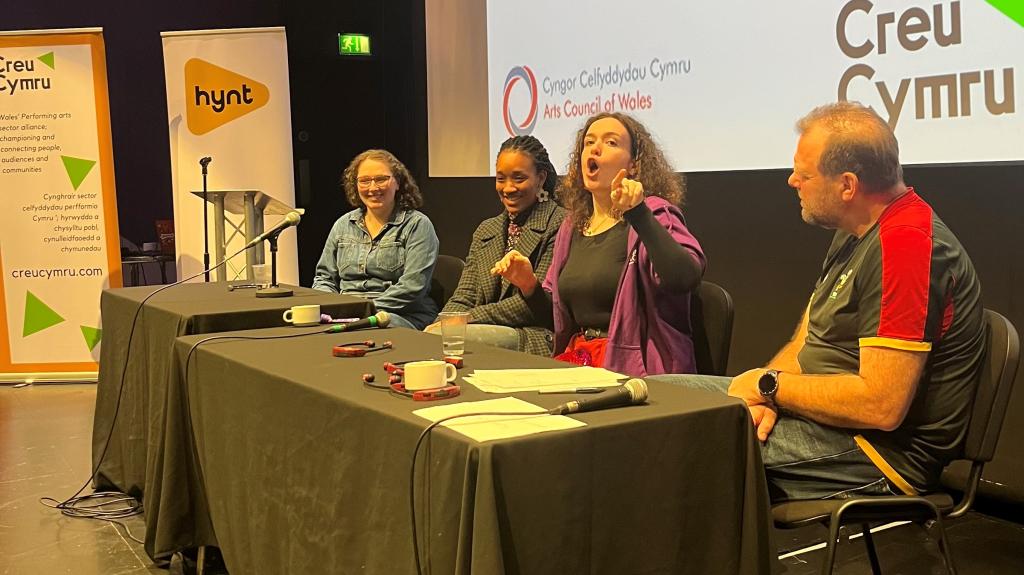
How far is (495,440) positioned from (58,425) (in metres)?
3.87

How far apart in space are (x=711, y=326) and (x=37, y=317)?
439cm

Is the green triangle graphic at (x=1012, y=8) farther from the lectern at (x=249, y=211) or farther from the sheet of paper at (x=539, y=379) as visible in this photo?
the lectern at (x=249, y=211)

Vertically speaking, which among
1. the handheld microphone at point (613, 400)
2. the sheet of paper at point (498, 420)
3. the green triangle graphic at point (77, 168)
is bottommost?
the sheet of paper at point (498, 420)

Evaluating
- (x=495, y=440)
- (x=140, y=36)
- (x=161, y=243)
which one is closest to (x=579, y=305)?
(x=495, y=440)

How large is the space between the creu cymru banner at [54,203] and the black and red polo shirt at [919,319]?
15.3 ft

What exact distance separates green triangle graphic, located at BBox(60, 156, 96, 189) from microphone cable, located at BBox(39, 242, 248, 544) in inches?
93.4

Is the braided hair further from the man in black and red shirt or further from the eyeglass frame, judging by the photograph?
the man in black and red shirt

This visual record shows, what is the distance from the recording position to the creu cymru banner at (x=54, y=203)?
18.1ft

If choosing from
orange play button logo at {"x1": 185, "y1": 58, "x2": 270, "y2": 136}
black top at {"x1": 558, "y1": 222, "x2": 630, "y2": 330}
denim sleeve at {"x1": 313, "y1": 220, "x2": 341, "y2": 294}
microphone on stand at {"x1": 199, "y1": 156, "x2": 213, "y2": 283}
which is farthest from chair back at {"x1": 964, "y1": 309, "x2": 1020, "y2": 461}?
orange play button logo at {"x1": 185, "y1": 58, "x2": 270, "y2": 136}

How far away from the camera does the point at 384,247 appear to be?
13.0 feet

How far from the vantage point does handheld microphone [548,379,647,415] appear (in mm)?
1576

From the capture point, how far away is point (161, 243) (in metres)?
6.64

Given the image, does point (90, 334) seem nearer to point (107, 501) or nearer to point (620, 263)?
point (107, 501)

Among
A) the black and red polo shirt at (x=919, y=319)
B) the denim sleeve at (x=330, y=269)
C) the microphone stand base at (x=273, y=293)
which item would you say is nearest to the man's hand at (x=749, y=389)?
the black and red polo shirt at (x=919, y=319)
